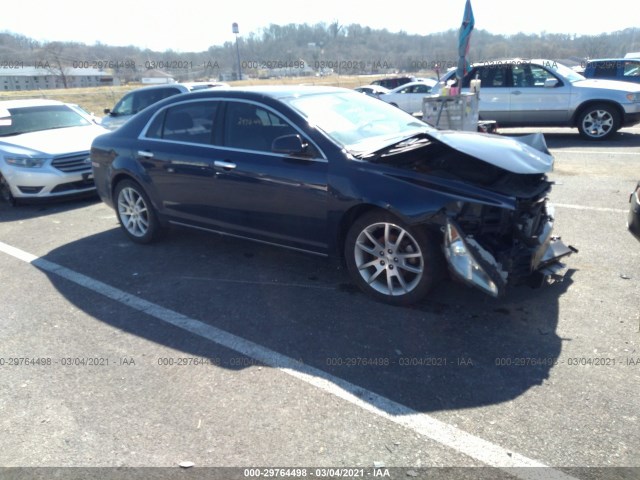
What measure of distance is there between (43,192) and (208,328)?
5.22 meters

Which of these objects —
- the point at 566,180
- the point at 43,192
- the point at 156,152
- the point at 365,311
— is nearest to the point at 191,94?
the point at 156,152

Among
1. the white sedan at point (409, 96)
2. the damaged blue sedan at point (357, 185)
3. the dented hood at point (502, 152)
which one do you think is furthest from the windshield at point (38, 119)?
the white sedan at point (409, 96)

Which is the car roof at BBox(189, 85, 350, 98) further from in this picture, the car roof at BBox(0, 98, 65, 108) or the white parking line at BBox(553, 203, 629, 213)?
the car roof at BBox(0, 98, 65, 108)

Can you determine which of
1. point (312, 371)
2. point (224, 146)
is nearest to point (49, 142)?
point (224, 146)

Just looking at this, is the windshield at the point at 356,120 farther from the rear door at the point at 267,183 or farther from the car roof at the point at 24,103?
the car roof at the point at 24,103

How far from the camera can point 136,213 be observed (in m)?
5.77

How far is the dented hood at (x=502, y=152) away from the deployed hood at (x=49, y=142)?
247 inches

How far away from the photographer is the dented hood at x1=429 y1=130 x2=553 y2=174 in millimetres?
3619

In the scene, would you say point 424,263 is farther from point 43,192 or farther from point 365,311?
point 43,192

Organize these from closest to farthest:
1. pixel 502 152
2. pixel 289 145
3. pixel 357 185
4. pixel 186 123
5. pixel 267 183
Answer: pixel 502 152 < pixel 357 185 < pixel 289 145 < pixel 267 183 < pixel 186 123

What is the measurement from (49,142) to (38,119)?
1091 millimetres

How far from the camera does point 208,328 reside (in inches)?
151

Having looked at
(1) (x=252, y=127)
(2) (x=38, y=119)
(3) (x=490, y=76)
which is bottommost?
(1) (x=252, y=127)

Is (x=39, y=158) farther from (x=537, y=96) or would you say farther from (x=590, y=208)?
(x=537, y=96)
